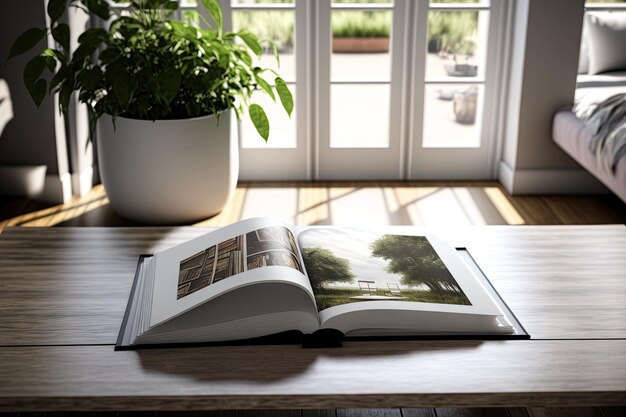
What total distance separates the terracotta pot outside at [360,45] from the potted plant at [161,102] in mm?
661

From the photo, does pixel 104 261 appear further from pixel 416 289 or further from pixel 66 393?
pixel 416 289

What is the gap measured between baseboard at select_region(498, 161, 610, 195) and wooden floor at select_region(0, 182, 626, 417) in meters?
0.04

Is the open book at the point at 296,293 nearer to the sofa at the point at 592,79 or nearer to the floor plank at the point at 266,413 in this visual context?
the floor plank at the point at 266,413

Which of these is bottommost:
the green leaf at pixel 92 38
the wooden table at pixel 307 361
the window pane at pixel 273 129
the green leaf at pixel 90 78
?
the window pane at pixel 273 129

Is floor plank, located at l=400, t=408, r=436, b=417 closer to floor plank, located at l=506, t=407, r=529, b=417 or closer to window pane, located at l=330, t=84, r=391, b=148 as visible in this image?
floor plank, located at l=506, t=407, r=529, b=417

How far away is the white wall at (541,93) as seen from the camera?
3396 millimetres

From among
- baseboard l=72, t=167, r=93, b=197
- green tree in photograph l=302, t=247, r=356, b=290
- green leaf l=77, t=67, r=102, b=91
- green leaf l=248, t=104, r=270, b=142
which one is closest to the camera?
green tree in photograph l=302, t=247, r=356, b=290

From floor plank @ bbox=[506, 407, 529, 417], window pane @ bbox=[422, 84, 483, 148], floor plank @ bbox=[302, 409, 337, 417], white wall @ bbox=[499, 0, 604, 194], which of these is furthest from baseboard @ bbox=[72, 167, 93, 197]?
floor plank @ bbox=[506, 407, 529, 417]

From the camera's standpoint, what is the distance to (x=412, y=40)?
365 centimetres

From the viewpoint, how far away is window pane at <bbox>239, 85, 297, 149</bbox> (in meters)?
3.78

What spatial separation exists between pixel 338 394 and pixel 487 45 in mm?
2891

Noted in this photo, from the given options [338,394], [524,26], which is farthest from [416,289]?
[524,26]

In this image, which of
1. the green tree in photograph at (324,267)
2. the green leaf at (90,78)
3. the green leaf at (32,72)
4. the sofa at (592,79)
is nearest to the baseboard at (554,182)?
the sofa at (592,79)

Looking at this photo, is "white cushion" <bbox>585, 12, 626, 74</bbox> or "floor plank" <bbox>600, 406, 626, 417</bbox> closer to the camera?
"floor plank" <bbox>600, 406, 626, 417</bbox>
